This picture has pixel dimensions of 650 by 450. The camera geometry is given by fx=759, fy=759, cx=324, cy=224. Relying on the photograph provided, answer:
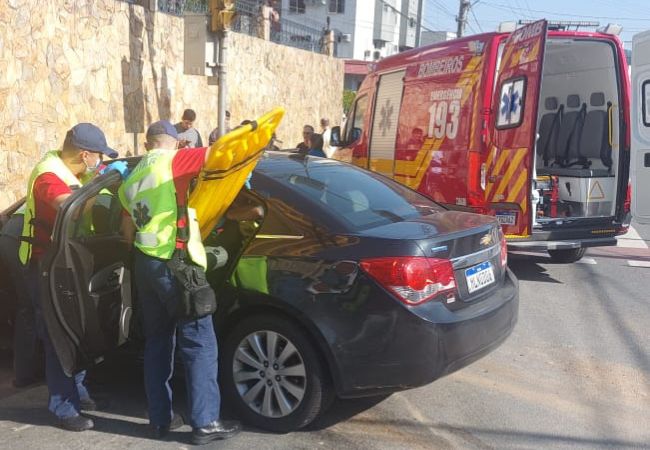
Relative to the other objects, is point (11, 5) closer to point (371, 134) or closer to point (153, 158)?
point (371, 134)

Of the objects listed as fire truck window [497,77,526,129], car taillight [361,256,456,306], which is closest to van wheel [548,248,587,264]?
fire truck window [497,77,526,129]

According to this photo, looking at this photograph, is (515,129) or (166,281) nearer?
(166,281)

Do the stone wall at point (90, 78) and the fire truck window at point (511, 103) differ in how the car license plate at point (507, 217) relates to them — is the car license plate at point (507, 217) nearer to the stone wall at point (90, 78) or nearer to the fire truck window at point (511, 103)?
the fire truck window at point (511, 103)

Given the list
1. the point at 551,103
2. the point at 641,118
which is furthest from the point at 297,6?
the point at 641,118

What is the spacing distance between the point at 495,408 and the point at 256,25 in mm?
14119

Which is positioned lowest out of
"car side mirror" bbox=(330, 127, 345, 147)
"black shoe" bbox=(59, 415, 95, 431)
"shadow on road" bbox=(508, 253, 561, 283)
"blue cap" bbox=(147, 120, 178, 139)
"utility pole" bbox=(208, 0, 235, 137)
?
"black shoe" bbox=(59, 415, 95, 431)

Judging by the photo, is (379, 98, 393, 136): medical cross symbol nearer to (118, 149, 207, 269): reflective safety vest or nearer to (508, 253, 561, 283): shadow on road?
(508, 253, 561, 283): shadow on road

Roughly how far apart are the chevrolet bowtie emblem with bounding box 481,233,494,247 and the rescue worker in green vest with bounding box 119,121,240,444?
5.29 ft

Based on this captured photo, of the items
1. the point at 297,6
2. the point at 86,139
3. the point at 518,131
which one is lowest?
the point at 86,139

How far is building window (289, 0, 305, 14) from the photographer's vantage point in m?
51.4

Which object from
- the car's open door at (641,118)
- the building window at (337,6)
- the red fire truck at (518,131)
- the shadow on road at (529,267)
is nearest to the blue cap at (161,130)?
the red fire truck at (518,131)

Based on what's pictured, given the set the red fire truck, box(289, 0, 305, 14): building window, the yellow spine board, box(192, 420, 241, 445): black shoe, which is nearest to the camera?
the yellow spine board

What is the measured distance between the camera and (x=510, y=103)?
7.40m

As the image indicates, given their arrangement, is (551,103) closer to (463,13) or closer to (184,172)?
(184,172)
